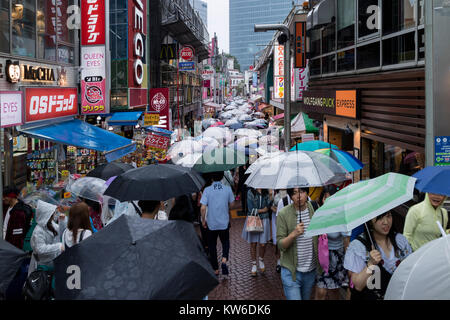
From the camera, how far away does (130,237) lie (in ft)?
11.5

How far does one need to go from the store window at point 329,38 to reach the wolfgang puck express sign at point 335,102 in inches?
63.2

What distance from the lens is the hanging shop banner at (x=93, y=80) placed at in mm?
14547

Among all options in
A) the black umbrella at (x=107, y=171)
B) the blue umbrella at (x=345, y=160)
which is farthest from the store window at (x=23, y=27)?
the blue umbrella at (x=345, y=160)

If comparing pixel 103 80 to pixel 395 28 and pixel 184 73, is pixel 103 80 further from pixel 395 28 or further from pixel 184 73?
pixel 184 73

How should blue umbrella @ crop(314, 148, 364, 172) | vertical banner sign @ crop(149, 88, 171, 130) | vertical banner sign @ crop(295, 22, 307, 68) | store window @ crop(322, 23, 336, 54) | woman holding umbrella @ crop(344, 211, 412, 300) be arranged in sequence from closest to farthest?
woman holding umbrella @ crop(344, 211, 412, 300)
blue umbrella @ crop(314, 148, 364, 172)
store window @ crop(322, 23, 336, 54)
vertical banner sign @ crop(295, 22, 307, 68)
vertical banner sign @ crop(149, 88, 171, 130)

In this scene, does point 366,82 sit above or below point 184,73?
below

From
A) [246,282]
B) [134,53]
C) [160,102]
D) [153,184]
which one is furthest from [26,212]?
[160,102]

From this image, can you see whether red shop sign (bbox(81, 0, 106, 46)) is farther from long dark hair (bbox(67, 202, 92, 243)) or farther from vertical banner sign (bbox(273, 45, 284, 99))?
vertical banner sign (bbox(273, 45, 284, 99))

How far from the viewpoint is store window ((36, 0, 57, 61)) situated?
40.1ft

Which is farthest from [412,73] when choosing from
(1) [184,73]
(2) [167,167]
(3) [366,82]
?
(1) [184,73]

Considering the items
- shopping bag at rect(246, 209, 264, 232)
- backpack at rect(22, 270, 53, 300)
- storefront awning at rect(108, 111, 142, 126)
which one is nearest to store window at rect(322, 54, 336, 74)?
storefront awning at rect(108, 111, 142, 126)

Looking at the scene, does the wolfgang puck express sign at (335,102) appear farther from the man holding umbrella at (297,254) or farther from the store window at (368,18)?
the man holding umbrella at (297,254)

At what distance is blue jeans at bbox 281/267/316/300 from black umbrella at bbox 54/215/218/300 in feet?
6.44

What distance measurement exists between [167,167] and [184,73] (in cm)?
3978
